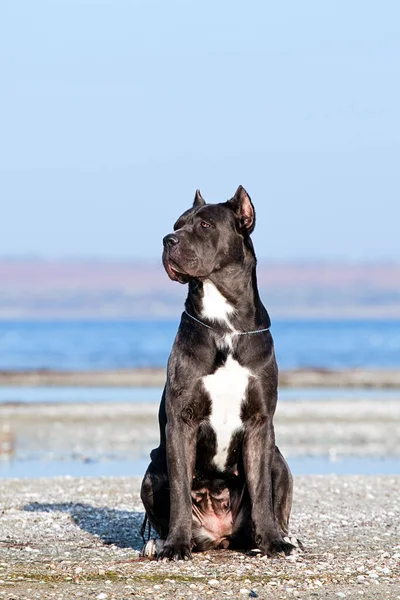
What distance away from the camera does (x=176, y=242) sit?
8.45 m

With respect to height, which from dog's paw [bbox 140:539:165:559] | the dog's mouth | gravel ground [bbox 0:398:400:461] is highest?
the dog's mouth

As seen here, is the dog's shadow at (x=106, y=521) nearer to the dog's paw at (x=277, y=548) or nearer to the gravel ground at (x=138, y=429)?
the dog's paw at (x=277, y=548)

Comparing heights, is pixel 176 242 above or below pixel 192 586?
above

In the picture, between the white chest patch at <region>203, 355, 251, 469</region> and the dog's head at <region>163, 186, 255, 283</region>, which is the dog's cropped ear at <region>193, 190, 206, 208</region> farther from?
the white chest patch at <region>203, 355, 251, 469</region>

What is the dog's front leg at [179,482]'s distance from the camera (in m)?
8.47

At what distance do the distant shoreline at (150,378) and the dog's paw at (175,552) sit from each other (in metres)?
30.6

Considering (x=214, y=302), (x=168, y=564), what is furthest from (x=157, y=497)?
(x=214, y=302)

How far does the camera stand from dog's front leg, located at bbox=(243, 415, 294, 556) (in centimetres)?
861

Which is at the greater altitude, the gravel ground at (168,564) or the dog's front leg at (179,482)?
the dog's front leg at (179,482)

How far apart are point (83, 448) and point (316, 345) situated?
198ft

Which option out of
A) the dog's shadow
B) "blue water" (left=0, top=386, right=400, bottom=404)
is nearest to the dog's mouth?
the dog's shadow

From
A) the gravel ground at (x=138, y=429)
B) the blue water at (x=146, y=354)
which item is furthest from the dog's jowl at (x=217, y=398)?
the blue water at (x=146, y=354)

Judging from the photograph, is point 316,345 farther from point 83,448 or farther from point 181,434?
point 181,434

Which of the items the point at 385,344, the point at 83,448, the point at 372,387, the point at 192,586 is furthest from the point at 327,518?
the point at 385,344
